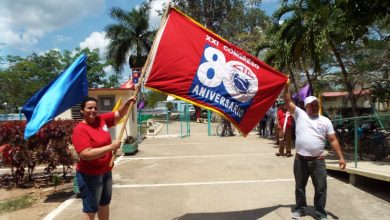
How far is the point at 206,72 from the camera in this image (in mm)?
5820

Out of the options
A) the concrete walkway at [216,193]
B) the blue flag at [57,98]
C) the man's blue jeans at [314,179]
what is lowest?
the concrete walkway at [216,193]

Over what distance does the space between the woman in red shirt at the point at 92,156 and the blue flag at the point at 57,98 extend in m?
2.07

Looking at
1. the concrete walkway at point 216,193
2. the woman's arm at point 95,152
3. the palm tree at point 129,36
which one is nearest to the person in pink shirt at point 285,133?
the concrete walkway at point 216,193

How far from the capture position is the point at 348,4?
9164 millimetres

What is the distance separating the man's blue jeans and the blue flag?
377cm

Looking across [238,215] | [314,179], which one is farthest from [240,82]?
[238,215]

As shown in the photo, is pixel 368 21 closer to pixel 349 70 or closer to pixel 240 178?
pixel 240 178

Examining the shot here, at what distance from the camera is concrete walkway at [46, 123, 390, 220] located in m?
6.38

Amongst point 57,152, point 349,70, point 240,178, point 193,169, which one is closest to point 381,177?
point 240,178

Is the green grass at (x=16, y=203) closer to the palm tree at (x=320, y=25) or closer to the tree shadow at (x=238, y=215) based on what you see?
the tree shadow at (x=238, y=215)

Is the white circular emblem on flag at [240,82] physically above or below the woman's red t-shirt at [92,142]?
above

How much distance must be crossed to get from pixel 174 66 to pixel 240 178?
4.19 m

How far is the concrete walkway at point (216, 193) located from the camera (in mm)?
6375

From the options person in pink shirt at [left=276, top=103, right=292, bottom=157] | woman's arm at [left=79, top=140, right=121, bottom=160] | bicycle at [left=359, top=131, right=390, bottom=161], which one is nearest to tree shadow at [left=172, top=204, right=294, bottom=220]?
woman's arm at [left=79, top=140, right=121, bottom=160]
